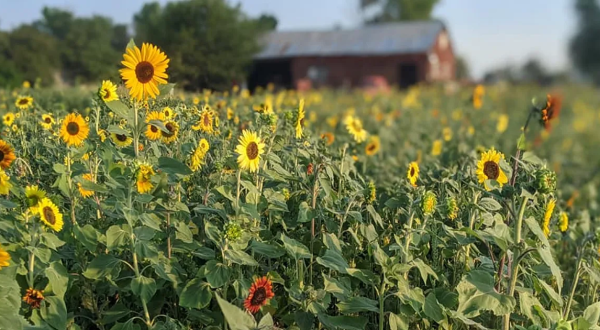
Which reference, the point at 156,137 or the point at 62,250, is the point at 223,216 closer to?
the point at 156,137

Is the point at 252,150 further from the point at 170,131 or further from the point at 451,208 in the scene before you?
the point at 451,208

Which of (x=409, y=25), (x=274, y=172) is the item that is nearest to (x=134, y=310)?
(x=274, y=172)

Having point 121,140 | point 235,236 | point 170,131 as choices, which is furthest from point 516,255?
point 121,140

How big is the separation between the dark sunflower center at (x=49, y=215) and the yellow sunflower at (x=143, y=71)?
1.33 ft

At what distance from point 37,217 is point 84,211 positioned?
13.8 inches

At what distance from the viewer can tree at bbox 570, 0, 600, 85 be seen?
54.5m

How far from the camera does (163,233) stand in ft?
6.22

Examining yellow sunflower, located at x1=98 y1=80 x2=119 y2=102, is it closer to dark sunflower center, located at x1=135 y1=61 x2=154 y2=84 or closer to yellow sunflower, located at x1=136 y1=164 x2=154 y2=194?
dark sunflower center, located at x1=135 y1=61 x2=154 y2=84

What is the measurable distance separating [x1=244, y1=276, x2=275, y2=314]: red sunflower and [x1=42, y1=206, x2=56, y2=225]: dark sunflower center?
0.54 metres

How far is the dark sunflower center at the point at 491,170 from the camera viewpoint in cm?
210

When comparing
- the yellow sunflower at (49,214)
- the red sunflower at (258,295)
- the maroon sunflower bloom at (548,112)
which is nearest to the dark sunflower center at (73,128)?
the yellow sunflower at (49,214)

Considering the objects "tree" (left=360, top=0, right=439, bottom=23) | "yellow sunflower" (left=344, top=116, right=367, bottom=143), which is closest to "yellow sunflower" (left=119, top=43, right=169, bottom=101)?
"yellow sunflower" (left=344, top=116, right=367, bottom=143)

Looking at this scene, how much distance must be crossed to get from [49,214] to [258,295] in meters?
0.58

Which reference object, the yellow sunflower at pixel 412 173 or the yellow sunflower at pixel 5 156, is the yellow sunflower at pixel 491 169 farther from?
the yellow sunflower at pixel 5 156
